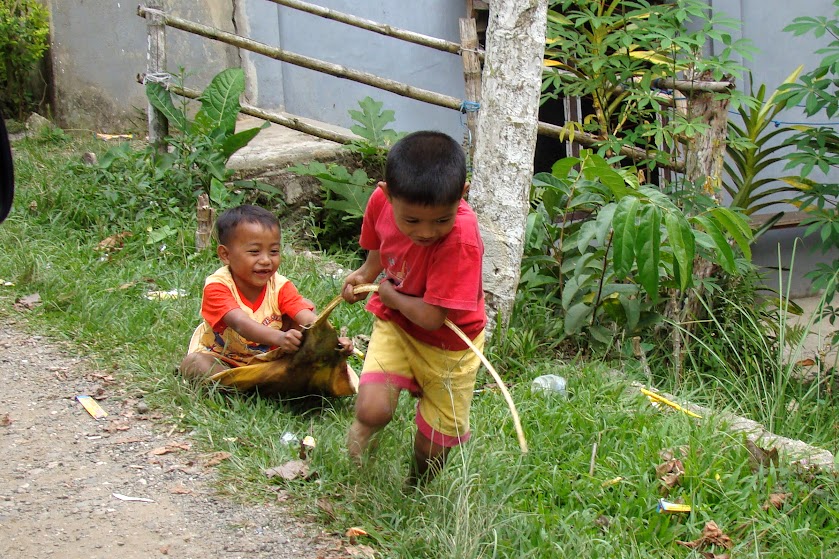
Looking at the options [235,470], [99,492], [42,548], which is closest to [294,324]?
[235,470]

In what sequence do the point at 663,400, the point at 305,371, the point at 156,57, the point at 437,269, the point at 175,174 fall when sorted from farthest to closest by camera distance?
the point at 156,57
the point at 175,174
the point at 663,400
the point at 305,371
the point at 437,269

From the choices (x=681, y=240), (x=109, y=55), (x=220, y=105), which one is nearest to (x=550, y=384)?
(x=681, y=240)

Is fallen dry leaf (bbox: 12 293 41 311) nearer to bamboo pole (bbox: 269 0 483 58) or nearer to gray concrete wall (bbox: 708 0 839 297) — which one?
bamboo pole (bbox: 269 0 483 58)

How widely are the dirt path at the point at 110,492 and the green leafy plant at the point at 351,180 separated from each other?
2.63m

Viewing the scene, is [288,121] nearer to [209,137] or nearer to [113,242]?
[209,137]

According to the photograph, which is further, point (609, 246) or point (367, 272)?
point (609, 246)

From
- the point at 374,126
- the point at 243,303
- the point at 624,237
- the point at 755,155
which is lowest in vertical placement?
the point at 243,303

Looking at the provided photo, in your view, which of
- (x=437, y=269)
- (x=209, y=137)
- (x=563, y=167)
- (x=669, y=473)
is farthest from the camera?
(x=209, y=137)

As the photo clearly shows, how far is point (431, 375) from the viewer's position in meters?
3.04

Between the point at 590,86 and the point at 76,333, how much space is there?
355 centimetres

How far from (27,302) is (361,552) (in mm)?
2893

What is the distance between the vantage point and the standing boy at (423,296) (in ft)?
8.85

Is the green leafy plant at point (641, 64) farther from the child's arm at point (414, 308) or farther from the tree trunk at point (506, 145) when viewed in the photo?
the child's arm at point (414, 308)

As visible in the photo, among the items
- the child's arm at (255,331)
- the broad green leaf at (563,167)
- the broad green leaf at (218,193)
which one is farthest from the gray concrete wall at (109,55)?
the child's arm at (255,331)
